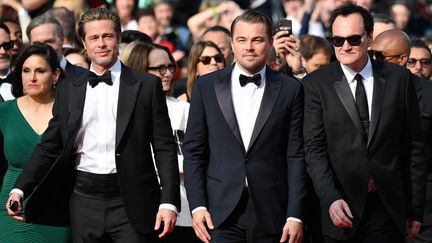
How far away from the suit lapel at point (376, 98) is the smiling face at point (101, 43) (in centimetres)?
201

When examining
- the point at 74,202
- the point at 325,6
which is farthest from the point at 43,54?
the point at 325,6

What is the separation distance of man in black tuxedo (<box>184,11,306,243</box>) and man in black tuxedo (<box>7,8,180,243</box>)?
0.28 m

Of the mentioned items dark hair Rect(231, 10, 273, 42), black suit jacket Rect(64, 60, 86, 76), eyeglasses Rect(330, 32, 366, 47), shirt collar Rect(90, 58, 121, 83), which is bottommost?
black suit jacket Rect(64, 60, 86, 76)

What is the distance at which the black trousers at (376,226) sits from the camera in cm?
775

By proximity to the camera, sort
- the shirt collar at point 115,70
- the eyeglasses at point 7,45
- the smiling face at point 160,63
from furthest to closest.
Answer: the eyeglasses at point 7,45 < the smiling face at point 160,63 < the shirt collar at point 115,70

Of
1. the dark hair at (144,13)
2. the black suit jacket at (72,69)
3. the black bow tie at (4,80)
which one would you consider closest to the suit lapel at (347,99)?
the black suit jacket at (72,69)

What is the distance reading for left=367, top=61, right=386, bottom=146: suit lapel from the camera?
305 inches

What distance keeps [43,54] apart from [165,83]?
121 cm

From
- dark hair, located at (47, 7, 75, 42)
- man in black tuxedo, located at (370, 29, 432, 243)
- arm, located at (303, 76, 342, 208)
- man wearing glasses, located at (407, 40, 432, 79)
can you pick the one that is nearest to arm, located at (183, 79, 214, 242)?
arm, located at (303, 76, 342, 208)

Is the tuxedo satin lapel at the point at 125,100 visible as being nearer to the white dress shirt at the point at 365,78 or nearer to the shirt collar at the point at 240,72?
the shirt collar at the point at 240,72

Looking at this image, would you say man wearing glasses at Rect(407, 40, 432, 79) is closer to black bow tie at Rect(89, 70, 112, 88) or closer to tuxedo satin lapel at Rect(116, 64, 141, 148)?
tuxedo satin lapel at Rect(116, 64, 141, 148)

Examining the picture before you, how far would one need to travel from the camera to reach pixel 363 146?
7727 mm

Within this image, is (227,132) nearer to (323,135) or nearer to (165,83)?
(323,135)

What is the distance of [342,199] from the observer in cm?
766
